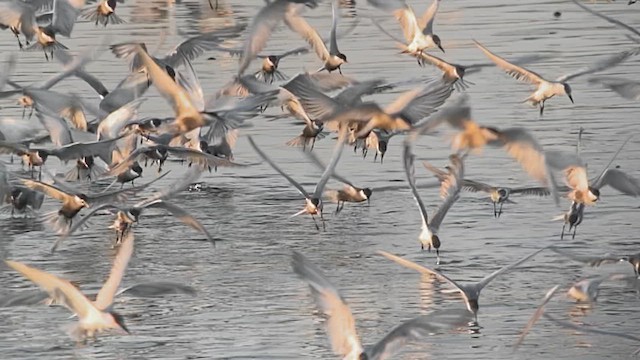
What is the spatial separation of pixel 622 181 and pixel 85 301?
3.96m

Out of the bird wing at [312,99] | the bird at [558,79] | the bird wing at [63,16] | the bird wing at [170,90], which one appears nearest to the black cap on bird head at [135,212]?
the bird wing at [170,90]

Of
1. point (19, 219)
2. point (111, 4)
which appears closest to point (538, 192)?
point (19, 219)

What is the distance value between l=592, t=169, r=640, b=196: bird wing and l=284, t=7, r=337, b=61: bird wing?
3.34 meters

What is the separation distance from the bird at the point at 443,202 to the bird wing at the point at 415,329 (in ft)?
9.59

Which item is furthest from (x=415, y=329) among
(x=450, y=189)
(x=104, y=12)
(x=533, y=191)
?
(x=104, y=12)

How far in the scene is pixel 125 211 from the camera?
14141mm

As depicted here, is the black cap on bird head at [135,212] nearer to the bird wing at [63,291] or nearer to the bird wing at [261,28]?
the bird wing at [261,28]

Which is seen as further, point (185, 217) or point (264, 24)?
point (264, 24)

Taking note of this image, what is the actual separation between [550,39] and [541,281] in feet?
37.1

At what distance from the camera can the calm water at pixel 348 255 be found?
1145 cm

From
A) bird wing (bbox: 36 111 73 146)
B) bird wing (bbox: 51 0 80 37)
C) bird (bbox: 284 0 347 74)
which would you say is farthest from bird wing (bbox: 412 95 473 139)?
bird wing (bbox: 51 0 80 37)

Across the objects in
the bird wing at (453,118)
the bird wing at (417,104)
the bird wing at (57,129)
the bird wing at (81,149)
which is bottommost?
the bird wing at (57,129)

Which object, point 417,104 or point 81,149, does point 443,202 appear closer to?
point 417,104

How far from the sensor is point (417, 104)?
46.1 ft
